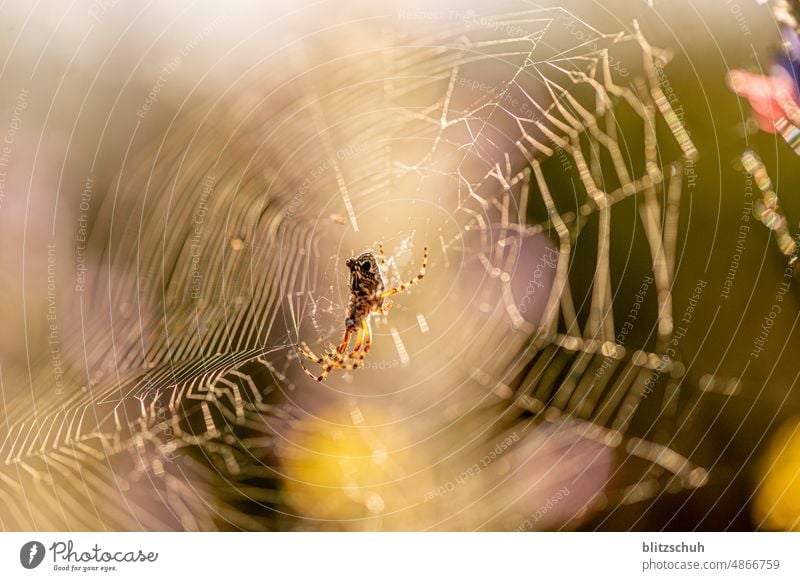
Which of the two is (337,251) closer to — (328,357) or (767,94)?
(328,357)

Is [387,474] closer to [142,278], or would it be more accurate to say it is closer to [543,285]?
[543,285]

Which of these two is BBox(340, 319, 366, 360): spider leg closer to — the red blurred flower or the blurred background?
the blurred background

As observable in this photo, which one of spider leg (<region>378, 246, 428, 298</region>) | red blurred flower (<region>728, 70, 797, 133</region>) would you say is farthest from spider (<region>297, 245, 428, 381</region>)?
red blurred flower (<region>728, 70, 797, 133</region>)

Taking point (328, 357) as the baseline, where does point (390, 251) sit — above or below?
above

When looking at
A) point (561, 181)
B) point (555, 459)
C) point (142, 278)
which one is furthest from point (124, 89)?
point (555, 459)

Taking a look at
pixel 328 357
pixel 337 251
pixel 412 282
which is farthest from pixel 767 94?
pixel 328 357

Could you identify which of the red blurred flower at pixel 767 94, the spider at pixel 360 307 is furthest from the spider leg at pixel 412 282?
the red blurred flower at pixel 767 94
